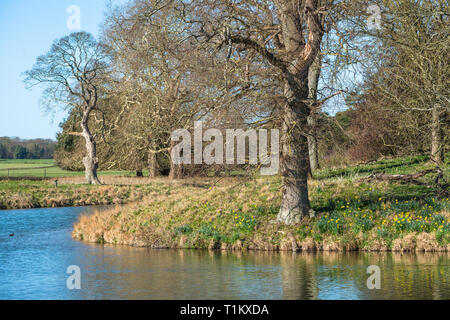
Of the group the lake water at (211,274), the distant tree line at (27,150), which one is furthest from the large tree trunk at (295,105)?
the distant tree line at (27,150)

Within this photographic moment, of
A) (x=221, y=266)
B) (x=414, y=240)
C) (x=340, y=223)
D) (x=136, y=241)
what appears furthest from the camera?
(x=136, y=241)

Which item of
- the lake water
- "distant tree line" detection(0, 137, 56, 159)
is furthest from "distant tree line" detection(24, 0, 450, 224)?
"distant tree line" detection(0, 137, 56, 159)

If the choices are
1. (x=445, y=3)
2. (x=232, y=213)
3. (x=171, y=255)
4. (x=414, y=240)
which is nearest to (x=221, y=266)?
(x=171, y=255)

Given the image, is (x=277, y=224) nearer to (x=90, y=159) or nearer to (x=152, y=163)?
(x=90, y=159)

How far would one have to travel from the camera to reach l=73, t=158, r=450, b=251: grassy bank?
16.0m

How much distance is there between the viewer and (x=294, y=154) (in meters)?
16.9

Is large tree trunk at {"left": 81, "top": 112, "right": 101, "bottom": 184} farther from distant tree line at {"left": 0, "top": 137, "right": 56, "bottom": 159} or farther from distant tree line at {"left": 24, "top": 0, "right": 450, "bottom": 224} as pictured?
distant tree line at {"left": 0, "top": 137, "right": 56, "bottom": 159}

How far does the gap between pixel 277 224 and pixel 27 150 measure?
300 ft

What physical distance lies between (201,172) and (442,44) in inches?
401

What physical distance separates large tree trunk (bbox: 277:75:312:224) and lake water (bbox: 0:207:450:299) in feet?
5.93

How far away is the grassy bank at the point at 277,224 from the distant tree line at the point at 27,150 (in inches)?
3326

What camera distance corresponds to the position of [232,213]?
18.4m

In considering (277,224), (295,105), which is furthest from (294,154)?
(277,224)
